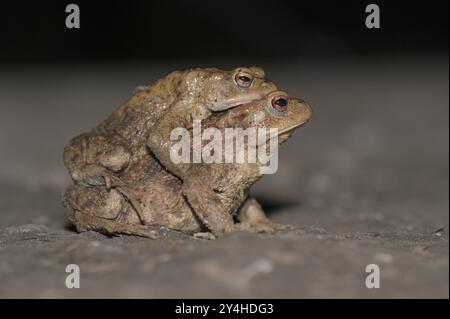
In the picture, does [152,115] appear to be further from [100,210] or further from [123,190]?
[100,210]

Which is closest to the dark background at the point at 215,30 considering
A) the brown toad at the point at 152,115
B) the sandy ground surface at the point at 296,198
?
the sandy ground surface at the point at 296,198

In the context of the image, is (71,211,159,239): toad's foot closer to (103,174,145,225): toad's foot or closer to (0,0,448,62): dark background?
(103,174,145,225): toad's foot

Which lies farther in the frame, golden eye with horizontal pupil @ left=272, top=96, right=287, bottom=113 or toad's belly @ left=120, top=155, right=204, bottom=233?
toad's belly @ left=120, top=155, right=204, bottom=233

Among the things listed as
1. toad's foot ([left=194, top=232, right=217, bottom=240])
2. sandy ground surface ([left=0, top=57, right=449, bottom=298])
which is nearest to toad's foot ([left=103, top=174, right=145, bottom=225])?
sandy ground surface ([left=0, top=57, right=449, bottom=298])

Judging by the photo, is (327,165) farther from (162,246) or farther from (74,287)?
(74,287)

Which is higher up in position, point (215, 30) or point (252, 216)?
point (215, 30)

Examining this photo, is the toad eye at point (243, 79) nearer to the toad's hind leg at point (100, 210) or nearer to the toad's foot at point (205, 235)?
the toad's foot at point (205, 235)

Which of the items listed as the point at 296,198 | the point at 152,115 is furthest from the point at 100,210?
the point at 296,198

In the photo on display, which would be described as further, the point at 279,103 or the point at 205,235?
the point at 279,103
